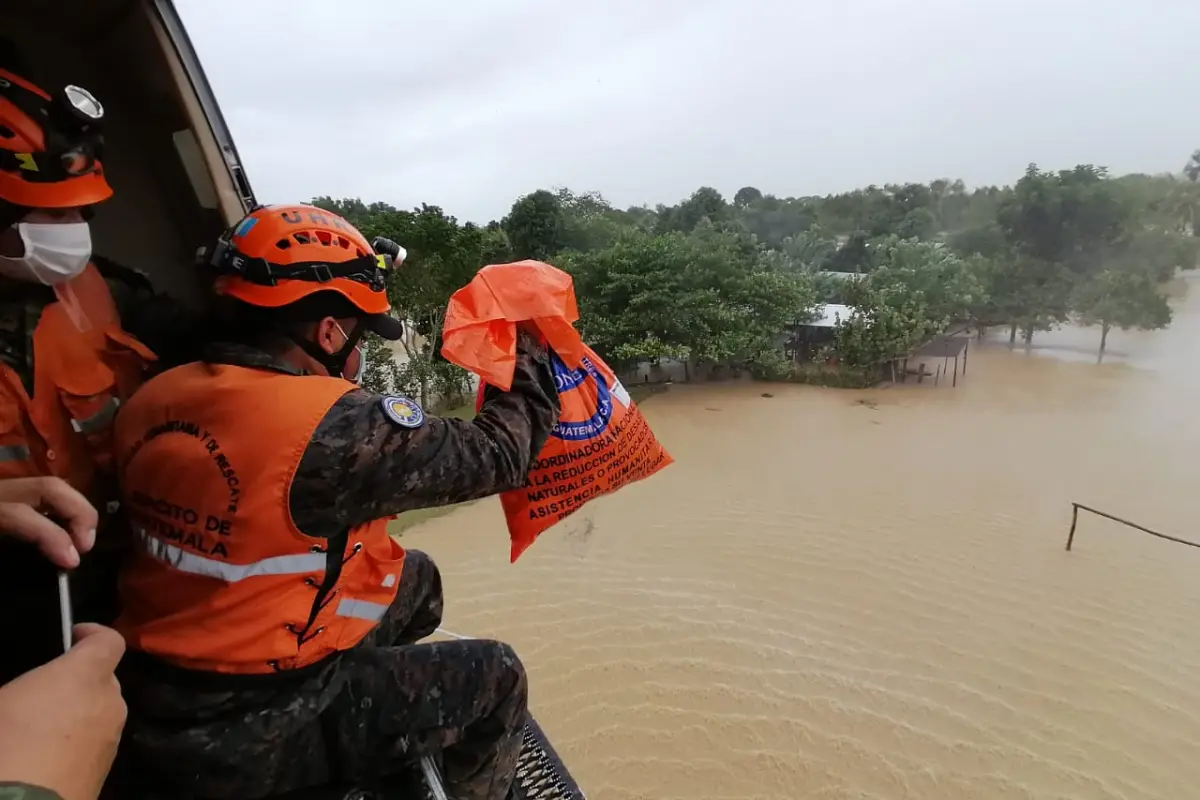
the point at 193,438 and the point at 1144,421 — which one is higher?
the point at 193,438

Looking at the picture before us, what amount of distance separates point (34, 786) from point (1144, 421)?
2200cm

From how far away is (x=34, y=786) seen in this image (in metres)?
0.85

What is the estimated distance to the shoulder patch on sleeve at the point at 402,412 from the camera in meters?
1.44

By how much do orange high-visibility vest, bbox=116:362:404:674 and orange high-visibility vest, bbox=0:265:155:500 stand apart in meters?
0.22

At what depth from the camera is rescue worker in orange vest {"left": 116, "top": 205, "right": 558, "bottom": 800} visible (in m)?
1.38

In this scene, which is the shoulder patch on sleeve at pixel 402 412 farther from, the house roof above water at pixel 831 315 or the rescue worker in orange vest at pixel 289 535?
the house roof above water at pixel 831 315

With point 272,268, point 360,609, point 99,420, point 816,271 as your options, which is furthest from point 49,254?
point 816,271

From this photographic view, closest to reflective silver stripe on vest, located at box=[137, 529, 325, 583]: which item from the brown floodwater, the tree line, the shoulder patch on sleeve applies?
the shoulder patch on sleeve

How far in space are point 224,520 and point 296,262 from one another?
57cm

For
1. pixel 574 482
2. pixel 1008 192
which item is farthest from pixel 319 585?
pixel 1008 192

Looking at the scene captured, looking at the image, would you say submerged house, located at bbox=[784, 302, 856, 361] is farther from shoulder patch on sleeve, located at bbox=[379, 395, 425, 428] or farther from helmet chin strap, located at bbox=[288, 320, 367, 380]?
shoulder patch on sleeve, located at bbox=[379, 395, 425, 428]

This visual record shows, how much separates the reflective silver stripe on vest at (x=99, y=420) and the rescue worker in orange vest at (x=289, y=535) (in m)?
0.21

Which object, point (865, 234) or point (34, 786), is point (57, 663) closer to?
point (34, 786)

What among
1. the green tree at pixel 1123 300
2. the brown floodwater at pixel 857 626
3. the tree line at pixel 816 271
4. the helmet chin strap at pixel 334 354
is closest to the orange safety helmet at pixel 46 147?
the helmet chin strap at pixel 334 354
